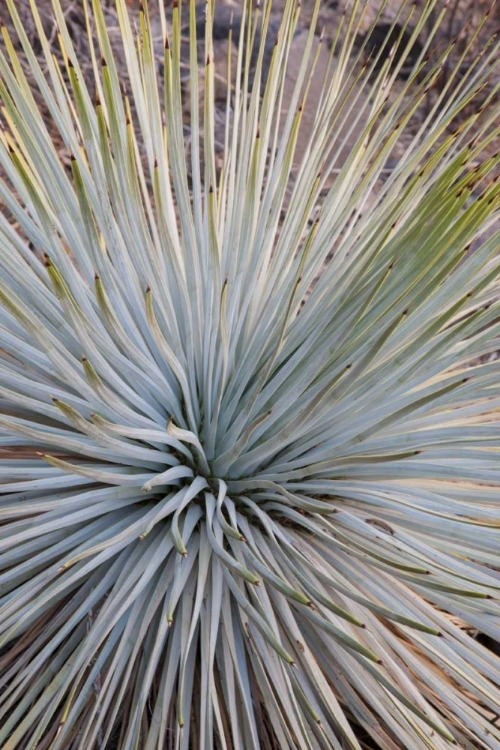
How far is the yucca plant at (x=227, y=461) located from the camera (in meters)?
1.01

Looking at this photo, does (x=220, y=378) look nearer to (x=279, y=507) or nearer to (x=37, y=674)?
(x=279, y=507)

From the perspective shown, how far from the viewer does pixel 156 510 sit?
111 cm

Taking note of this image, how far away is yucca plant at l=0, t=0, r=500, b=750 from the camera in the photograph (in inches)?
39.8

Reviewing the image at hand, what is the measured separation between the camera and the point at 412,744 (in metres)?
1.06

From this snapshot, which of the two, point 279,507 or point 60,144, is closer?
point 279,507

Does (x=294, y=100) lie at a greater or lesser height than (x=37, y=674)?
greater

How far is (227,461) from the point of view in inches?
44.3

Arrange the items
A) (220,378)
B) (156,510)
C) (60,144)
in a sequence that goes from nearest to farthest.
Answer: (156,510), (220,378), (60,144)

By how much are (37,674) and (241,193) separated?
3.09ft

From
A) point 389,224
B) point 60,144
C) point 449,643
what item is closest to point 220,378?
point 389,224

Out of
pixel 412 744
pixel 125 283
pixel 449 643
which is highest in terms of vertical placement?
pixel 125 283

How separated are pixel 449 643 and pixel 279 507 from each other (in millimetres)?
344

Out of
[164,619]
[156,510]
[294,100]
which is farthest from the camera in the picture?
[294,100]

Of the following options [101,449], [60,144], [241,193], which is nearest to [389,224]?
[241,193]
